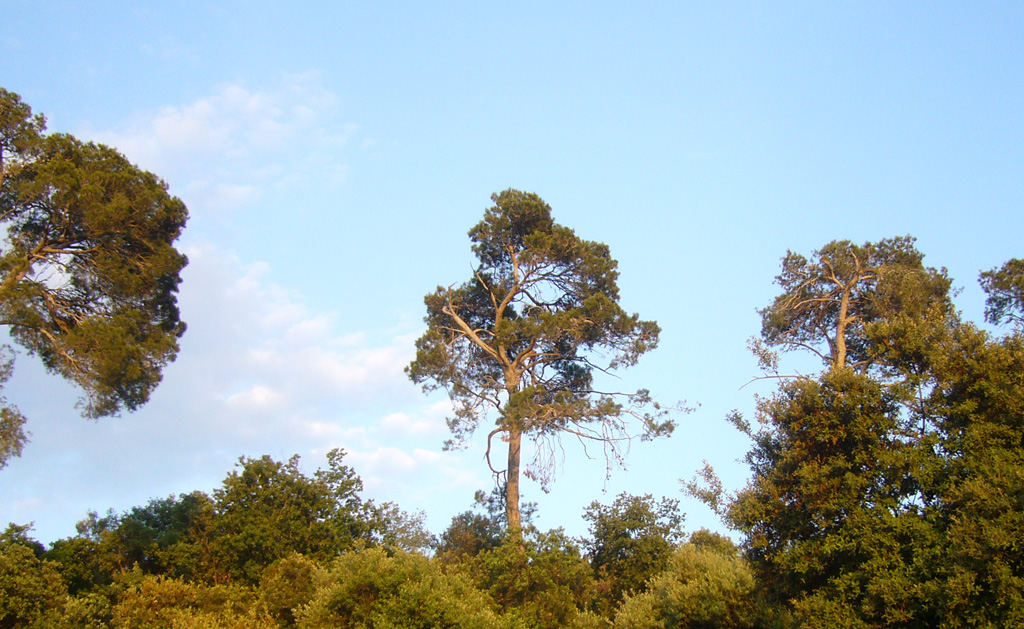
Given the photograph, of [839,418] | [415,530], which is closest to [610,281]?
[415,530]

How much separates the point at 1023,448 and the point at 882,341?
434 cm

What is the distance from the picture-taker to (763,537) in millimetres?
18750

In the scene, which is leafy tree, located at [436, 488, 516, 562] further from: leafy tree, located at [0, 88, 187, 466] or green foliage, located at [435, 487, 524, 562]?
leafy tree, located at [0, 88, 187, 466]

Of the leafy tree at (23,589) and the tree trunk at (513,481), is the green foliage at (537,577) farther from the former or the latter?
the leafy tree at (23,589)

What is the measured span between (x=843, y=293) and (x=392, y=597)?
2180 cm

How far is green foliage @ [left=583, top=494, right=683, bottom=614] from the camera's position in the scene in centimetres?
2808

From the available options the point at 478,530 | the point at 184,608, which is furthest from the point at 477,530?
the point at 184,608

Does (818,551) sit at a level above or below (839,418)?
below

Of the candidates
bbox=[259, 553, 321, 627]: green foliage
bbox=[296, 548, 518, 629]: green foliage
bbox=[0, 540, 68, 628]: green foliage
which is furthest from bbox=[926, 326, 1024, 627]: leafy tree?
bbox=[0, 540, 68, 628]: green foliage

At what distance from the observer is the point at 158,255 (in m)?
29.4

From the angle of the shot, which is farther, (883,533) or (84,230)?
(84,230)

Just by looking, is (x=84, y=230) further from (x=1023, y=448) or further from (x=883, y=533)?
(x=1023, y=448)

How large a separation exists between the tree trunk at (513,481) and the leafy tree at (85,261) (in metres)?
12.4

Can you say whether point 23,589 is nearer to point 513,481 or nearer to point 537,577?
point 537,577
